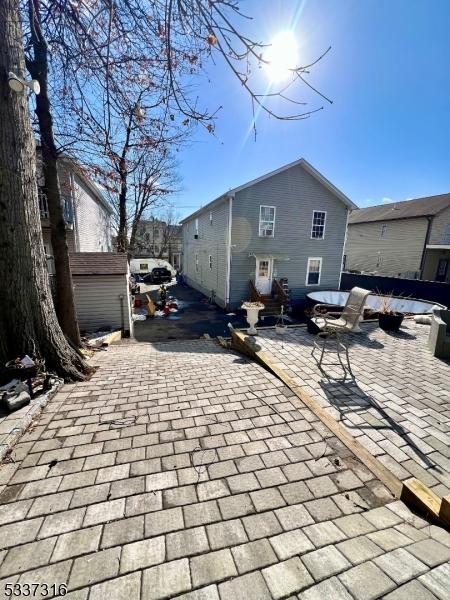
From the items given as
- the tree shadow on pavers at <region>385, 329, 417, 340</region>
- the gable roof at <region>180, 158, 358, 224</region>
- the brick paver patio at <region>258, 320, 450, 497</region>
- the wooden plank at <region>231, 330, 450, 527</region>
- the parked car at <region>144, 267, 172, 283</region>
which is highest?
the gable roof at <region>180, 158, 358, 224</region>

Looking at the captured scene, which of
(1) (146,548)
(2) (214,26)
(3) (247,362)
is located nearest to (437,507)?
(1) (146,548)

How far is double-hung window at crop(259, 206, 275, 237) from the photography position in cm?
1362

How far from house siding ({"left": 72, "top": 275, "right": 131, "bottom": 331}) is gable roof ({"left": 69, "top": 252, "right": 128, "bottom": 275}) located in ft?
0.69

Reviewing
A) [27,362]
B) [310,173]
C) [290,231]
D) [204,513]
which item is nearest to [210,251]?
[290,231]

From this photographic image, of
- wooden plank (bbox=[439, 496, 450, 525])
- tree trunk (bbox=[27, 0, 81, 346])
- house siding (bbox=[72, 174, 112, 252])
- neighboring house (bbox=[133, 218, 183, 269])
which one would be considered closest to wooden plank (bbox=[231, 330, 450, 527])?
wooden plank (bbox=[439, 496, 450, 525])

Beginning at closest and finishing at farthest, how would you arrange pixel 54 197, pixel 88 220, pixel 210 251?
1. pixel 54 197
2. pixel 88 220
3. pixel 210 251

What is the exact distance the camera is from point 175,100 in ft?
10.3

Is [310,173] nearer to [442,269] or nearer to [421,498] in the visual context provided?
[442,269]

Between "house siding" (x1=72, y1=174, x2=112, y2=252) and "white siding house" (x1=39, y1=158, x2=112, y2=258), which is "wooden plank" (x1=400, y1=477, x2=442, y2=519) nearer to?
"white siding house" (x1=39, y1=158, x2=112, y2=258)

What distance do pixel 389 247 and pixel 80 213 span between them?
22.9m

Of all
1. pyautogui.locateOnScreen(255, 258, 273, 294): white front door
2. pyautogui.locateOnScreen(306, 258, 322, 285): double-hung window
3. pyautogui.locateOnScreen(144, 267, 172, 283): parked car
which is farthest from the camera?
pyautogui.locateOnScreen(144, 267, 172, 283): parked car

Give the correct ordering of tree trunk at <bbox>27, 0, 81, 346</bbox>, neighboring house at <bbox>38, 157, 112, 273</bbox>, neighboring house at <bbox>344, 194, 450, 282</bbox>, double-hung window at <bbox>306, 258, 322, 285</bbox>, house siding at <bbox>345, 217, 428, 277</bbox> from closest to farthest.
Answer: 1. tree trunk at <bbox>27, 0, 81, 346</bbox>
2. neighboring house at <bbox>38, 157, 112, 273</bbox>
3. double-hung window at <bbox>306, 258, 322, 285</bbox>
4. neighboring house at <bbox>344, 194, 450, 282</bbox>
5. house siding at <bbox>345, 217, 428, 277</bbox>

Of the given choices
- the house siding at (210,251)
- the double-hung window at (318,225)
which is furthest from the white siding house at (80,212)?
the double-hung window at (318,225)

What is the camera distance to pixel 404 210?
71.4ft
